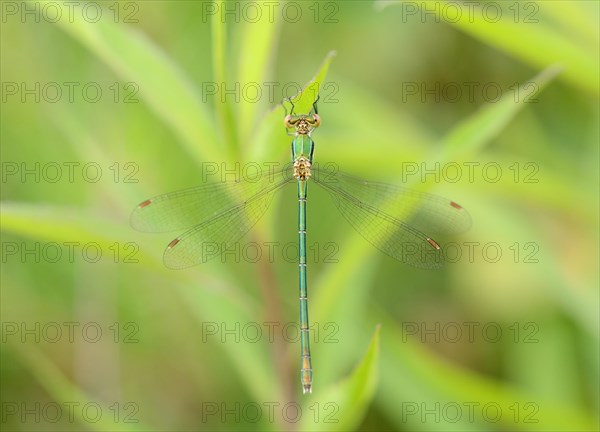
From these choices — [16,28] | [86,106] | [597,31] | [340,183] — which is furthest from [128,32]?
[16,28]

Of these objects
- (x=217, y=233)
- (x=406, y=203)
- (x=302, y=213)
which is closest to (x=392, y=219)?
(x=406, y=203)

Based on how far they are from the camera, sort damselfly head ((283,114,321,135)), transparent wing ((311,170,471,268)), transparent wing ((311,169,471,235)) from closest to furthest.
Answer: transparent wing ((311,169,471,235)) → transparent wing ((311,170,471,268)) → damselfly head ((283,114,321,135))

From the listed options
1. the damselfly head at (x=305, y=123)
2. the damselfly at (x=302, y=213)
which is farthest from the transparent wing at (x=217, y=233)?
the damselfly head at (x=305, y=123)

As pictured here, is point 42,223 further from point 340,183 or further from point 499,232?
point 499,232

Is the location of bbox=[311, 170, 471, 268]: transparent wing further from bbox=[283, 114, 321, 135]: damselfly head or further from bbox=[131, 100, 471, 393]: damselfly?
bbox=[283, 114, 321, 135]: damselfly head

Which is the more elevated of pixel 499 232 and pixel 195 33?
pixel 195 33

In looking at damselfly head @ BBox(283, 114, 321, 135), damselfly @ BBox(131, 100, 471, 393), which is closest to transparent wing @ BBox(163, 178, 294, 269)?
damselfly @ BBox(131, 100, 471, 393)


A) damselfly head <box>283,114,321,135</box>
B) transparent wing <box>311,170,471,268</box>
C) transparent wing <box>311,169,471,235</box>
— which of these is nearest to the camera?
transparent wing <box>311,169,471,235</box>

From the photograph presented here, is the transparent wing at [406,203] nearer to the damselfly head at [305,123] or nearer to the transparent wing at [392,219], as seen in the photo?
the transparent wing at [392,219]
